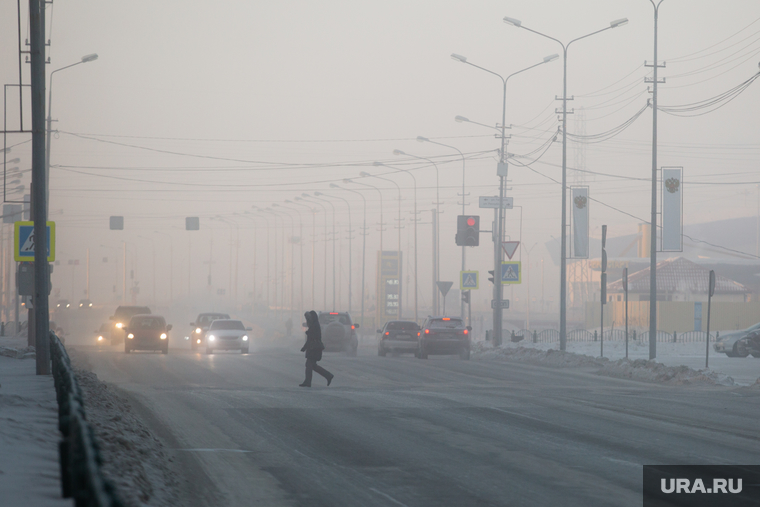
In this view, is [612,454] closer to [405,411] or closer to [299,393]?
[405,411]

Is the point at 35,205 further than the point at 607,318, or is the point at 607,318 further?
the point at 607,318

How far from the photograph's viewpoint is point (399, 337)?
36.4m

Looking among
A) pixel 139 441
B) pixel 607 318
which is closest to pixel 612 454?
pixel 139 441

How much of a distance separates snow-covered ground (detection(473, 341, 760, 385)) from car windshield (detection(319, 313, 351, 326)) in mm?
5973

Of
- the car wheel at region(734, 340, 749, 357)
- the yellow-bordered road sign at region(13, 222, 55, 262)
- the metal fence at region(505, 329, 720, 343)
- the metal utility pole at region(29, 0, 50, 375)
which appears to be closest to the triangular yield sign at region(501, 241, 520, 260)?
the car wheel at region(734, 340, 749, 357)

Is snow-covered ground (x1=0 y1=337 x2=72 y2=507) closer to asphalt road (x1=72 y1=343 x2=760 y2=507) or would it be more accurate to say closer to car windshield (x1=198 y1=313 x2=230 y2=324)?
asphalt road (x1=72 y1=343 x2=760 y2=507)

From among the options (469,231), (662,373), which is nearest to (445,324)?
(469,231)

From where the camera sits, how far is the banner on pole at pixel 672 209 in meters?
33.2

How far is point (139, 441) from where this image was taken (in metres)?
9.88

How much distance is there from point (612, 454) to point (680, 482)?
1719mm

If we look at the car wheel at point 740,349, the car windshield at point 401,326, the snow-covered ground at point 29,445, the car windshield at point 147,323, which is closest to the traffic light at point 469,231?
the car windshield at point 401,326

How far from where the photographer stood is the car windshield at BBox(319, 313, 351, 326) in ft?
129

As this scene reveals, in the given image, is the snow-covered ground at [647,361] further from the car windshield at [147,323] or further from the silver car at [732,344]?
the car windshield at [147,323]

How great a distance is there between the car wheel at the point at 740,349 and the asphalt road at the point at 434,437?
51.6 ft
